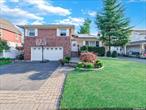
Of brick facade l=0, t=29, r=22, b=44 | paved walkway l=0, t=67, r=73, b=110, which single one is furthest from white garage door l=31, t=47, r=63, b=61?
paved walkway l=0, t=67, r=73, b=110

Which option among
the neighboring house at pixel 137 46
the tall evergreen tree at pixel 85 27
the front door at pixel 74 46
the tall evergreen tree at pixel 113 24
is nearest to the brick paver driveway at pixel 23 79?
the front door at pixel 74 46

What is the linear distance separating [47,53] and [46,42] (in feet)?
5.08

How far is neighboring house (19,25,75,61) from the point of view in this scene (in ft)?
104

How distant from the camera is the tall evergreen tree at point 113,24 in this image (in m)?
38.0

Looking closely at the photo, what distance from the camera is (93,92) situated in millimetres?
9438

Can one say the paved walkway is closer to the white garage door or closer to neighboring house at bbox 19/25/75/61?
neighboring house at bbox 19/25/75/61

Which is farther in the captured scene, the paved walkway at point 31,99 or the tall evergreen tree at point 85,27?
the tall evergreen tree at point 85,27

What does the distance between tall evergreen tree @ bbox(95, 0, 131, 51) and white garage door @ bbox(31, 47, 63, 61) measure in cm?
1006

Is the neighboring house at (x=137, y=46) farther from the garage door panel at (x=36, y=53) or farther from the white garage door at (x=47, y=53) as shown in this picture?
the garage door panel at (x=36, y=53)

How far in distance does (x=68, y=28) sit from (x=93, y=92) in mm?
22601

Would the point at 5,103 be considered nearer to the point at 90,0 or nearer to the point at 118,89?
the point at 118,89

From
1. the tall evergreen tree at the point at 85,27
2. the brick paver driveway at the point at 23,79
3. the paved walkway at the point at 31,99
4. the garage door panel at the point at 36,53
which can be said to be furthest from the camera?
the tall evergreen tree at the point at 85,27

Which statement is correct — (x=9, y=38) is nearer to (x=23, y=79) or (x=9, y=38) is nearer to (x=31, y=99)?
(x=23, y=79)

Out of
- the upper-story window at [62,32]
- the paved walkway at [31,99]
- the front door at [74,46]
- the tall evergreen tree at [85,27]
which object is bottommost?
the paved walkway at [31,99]
